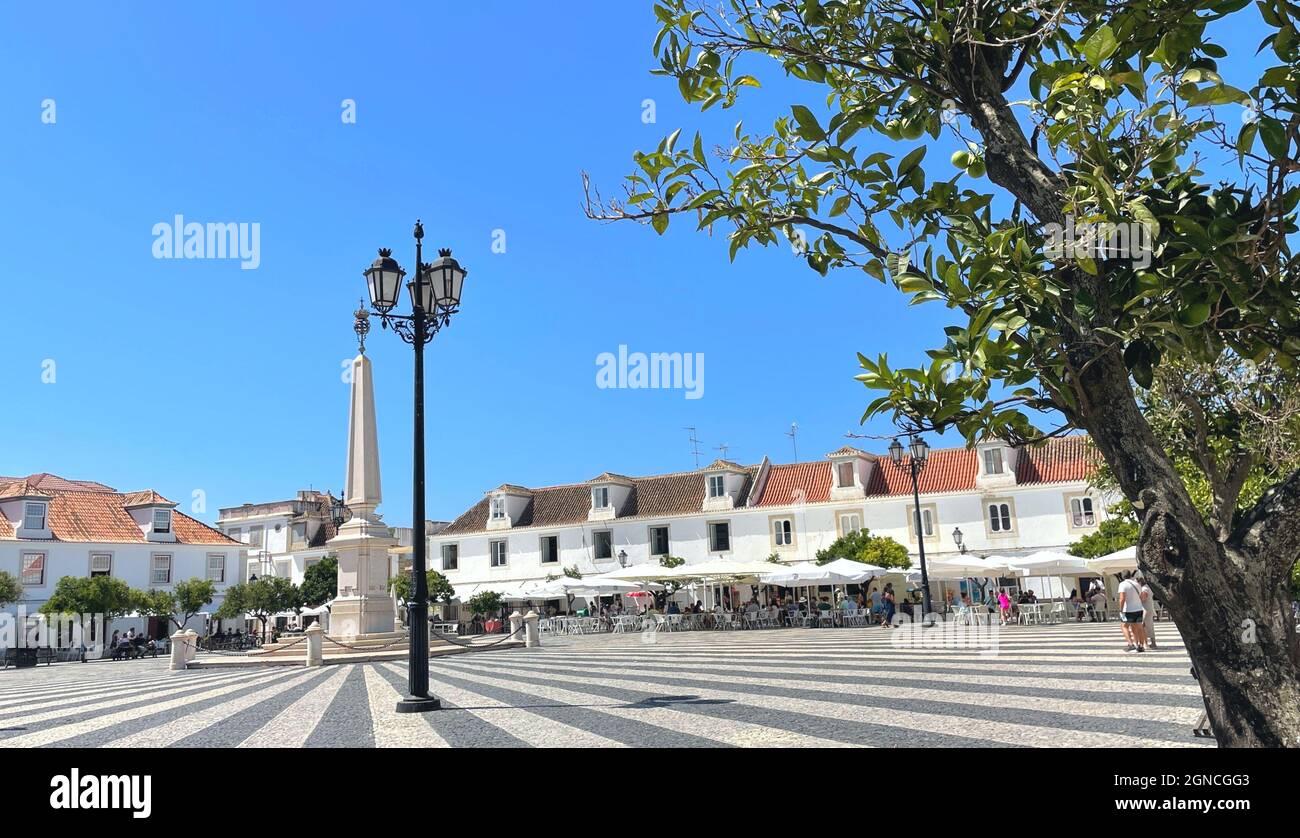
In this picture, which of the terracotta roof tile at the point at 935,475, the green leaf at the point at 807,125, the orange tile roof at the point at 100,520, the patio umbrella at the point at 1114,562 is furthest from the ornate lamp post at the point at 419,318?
the orange tile roof at the point at 100,520

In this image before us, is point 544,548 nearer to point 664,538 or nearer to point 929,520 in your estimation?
point 664,538

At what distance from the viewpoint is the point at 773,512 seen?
139 feet

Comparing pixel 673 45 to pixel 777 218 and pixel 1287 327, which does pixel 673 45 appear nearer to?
pixel 777 218

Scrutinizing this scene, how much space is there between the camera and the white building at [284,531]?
191 ft

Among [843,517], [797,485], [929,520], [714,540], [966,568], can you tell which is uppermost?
[797,485]

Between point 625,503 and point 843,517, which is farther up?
point 625,503

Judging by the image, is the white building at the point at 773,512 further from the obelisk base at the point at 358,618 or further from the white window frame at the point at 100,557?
the obelisk base at the point at 358,618

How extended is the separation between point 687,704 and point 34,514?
42156 millimetres

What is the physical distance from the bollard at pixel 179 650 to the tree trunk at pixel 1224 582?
925 inches

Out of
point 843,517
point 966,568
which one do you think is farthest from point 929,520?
point 966,568

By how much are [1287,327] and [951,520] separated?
1473 inches

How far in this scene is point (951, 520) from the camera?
38406 millimetres
